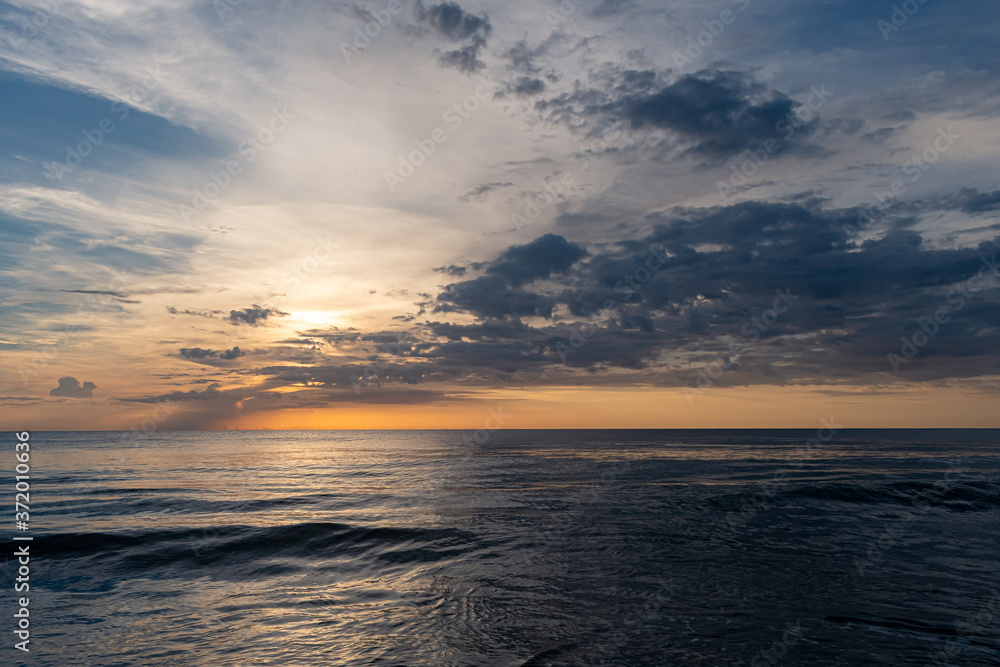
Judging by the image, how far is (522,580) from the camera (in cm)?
1478

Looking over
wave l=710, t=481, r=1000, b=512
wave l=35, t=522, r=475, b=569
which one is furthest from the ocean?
wave l=710, t=481, r=1000, b=512

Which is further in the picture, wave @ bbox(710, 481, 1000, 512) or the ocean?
wave @ bbox(710, 481, 1000, 512)

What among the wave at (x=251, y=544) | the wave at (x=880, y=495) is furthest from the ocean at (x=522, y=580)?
Answer: the wave at (x=880, y=495)

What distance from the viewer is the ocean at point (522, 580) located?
10.2 m

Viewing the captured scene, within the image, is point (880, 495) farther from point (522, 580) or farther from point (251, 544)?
point (251, 544)

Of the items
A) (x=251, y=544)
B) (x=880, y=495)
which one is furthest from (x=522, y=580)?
(x=880, y=495)

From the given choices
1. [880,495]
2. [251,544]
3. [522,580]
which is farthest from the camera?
[880,495]

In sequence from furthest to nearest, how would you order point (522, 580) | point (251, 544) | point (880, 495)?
point (880, 495), point (251, 544), point (522, 580)

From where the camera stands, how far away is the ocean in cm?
1017

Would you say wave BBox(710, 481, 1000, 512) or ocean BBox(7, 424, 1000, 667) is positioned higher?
ocean BBox(7, 424, 1000, 667)

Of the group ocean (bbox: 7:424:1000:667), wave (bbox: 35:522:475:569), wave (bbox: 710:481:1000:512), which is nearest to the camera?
ocean (bbox: 7:424:1000:667)

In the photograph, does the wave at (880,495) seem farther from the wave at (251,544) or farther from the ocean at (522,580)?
the wave at (251,544)

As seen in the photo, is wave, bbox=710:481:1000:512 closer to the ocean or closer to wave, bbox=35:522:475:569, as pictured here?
the ocean

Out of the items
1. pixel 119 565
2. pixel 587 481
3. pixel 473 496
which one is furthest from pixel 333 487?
pixel 119 565
